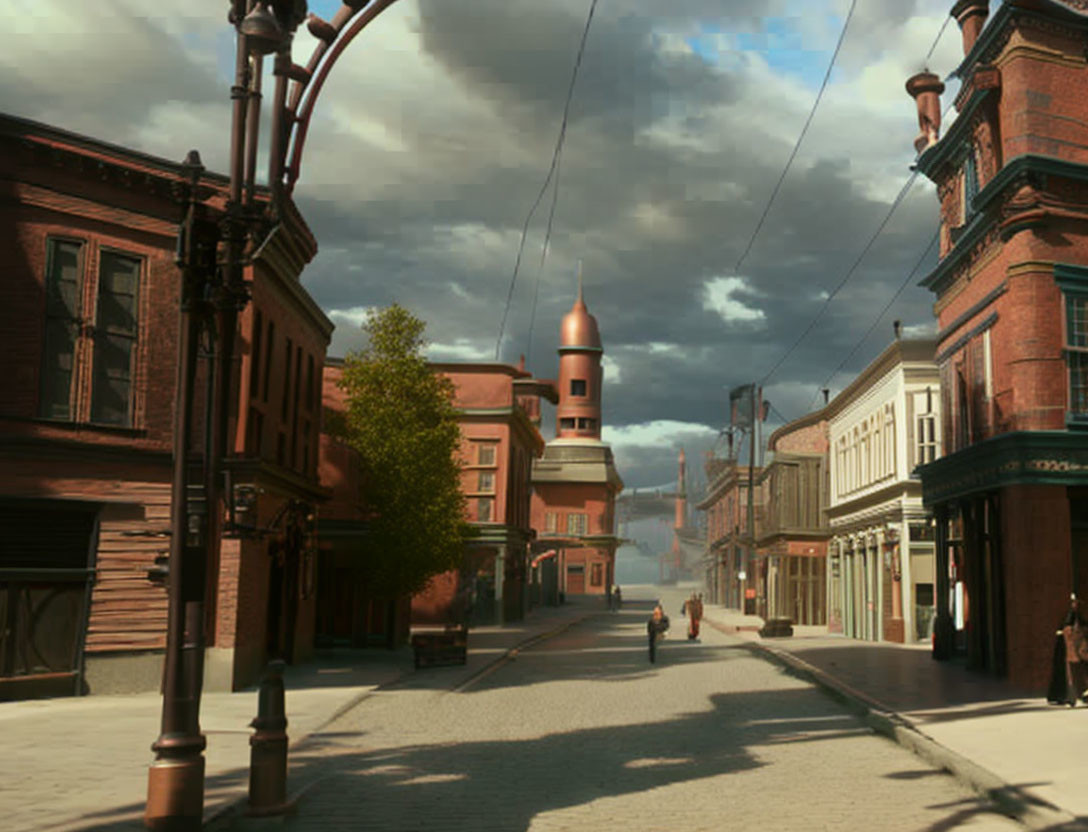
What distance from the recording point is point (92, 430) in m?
20.5

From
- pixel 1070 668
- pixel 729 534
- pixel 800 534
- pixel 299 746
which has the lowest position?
pixel 299 746

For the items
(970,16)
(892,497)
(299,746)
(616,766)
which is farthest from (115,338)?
(892,497)

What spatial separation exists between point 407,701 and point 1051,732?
1047 cm

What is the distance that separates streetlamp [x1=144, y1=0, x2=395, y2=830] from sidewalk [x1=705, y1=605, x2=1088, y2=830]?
24.5 feet

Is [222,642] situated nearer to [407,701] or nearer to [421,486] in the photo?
[407,701]

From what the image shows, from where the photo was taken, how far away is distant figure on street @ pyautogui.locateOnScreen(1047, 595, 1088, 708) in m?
18.7

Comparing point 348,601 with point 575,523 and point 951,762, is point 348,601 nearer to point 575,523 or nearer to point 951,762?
point 951,762

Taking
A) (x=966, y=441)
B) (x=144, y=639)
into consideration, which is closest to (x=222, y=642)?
(x=144, y=639)

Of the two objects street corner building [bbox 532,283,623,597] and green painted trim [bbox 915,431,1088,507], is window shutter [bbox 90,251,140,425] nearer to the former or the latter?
green painted trim [bbox 915,431,1088,507]

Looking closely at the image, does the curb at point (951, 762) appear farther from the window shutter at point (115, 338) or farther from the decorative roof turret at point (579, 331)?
the decorative roof turret at point (579, 331)

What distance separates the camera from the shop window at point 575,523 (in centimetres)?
8675

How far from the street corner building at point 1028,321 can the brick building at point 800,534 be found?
1035 inches

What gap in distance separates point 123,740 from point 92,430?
304 inches

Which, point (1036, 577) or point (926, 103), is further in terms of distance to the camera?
point (926, 103)
